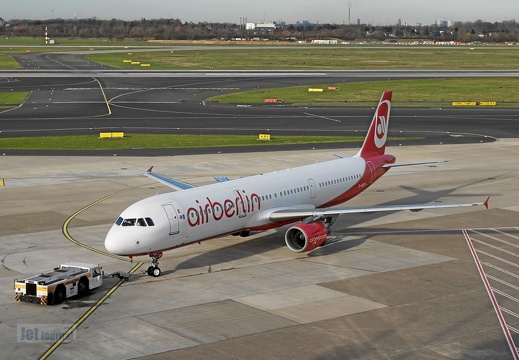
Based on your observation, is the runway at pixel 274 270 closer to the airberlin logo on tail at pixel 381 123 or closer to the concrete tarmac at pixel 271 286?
the concrete tarmac at pixel 271 286

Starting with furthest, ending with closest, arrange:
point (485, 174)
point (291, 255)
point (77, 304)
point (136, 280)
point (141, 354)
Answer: point (485, 174) < point (291, 255) < point (136, 280) < point (77, 304) < point (141, 354)

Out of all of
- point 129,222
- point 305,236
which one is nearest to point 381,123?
point 305,236

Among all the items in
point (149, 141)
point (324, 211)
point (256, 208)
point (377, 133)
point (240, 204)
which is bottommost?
point (149, 141)

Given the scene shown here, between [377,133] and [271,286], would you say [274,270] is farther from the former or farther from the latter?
[377,133]

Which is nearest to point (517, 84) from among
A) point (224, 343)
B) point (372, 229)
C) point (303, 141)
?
point (303, 141)

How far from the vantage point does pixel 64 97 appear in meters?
137

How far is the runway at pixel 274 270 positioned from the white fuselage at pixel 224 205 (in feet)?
6.94

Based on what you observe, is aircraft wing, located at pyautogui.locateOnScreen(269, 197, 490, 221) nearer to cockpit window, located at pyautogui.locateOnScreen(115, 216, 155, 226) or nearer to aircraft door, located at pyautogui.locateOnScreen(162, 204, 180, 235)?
aircraft door, located at pyautogui.locateOnScreen(162, 204, 180, 235)

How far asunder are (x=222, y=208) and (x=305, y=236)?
5.27 metres

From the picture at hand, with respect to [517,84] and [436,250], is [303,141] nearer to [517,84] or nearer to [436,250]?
[436,250]

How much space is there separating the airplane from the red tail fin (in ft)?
0.24

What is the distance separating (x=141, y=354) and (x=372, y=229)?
88.3 feet

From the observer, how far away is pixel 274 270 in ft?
150

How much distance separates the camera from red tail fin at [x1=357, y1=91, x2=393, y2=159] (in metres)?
59.8
